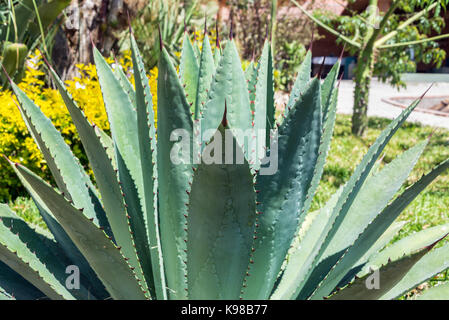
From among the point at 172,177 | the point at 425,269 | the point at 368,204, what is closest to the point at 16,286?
the point at 172,177

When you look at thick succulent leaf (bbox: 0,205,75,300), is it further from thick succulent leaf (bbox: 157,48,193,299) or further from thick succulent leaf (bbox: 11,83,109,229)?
thick succulent leaf (bbox: 157,48,193,299)

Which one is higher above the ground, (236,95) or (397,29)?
(397,29)

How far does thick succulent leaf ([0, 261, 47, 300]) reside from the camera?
1.25 meters

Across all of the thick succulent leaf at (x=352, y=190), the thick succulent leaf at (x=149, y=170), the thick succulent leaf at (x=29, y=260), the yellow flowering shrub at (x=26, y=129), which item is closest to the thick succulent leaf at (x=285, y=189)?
the thick succulent leaf at (x=352, y=190)

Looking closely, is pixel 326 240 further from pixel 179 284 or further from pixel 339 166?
pixel 339 166

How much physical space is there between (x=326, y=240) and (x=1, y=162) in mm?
2910

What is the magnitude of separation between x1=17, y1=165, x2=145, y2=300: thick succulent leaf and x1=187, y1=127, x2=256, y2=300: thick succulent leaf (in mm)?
157

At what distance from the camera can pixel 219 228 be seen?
37.0 inches

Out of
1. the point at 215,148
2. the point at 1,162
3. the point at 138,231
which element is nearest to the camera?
the point at 215,148

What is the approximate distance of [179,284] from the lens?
3.65 ft

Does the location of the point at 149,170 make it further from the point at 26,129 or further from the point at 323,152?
the point at 26,129

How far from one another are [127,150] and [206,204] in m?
0.43

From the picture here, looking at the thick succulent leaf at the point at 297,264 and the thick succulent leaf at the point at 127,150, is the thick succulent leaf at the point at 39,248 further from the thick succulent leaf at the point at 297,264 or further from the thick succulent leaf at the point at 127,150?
the thick succulent leaf at the point at 297,264
